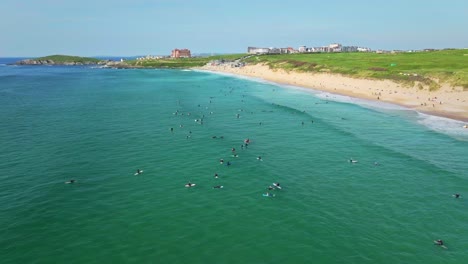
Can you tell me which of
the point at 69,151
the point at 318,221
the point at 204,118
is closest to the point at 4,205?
the point at 69,151

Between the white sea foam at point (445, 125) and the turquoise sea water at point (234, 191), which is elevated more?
the white sea foam at point (445, 125)

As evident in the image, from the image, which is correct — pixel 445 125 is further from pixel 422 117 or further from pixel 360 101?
pixel 360 101

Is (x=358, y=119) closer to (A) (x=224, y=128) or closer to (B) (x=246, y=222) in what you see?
(A) (x=224, y=128)

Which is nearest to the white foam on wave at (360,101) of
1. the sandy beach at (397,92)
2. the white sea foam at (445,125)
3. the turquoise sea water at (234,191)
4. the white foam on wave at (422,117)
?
the white foam on wave at (422,117)

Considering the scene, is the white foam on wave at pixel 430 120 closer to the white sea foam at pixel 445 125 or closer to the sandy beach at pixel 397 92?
the white sea foam at pixel 445 125

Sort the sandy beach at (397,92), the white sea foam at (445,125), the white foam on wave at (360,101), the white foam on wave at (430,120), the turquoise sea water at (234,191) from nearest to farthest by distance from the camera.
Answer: the turquoise sea water at (234,191), the white sea foam at (445,125), the white foam on wave at (430,120), the sandy beach at (397,92), the white foam on wave at (360,101)

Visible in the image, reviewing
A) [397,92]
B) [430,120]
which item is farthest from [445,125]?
[397,92]

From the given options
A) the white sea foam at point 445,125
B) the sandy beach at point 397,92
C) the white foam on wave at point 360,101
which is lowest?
the white sea foam at point 445,125
